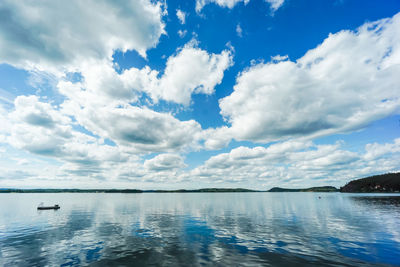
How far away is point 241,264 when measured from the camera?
899 inches

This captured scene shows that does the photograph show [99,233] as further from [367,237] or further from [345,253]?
[367,237]

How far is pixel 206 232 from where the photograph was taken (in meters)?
40.2

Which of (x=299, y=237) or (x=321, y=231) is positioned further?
(x=321, y=231)

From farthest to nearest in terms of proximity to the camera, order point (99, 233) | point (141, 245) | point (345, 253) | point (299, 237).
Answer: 1. point (99, 233)
2. point (299, 237)
3. point (141, 245)
4. point (345, 253)

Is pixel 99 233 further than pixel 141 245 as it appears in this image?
Yes

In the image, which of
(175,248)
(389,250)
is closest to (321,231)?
(389,250)

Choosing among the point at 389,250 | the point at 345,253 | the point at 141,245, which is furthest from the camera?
the point at 141,245

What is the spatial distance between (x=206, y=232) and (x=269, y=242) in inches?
533

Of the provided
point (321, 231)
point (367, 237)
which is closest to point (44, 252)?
point (321, 231)

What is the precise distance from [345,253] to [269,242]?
10.6 meters

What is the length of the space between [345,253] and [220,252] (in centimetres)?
1801

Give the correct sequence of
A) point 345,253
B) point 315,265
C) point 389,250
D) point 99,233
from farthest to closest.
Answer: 1. point 99,233
2. point 389,250
3. point 345,253
4. point 315,265

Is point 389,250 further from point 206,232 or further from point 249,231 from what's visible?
point 206,232

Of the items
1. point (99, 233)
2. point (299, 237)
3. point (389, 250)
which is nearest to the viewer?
point (389, 250)
